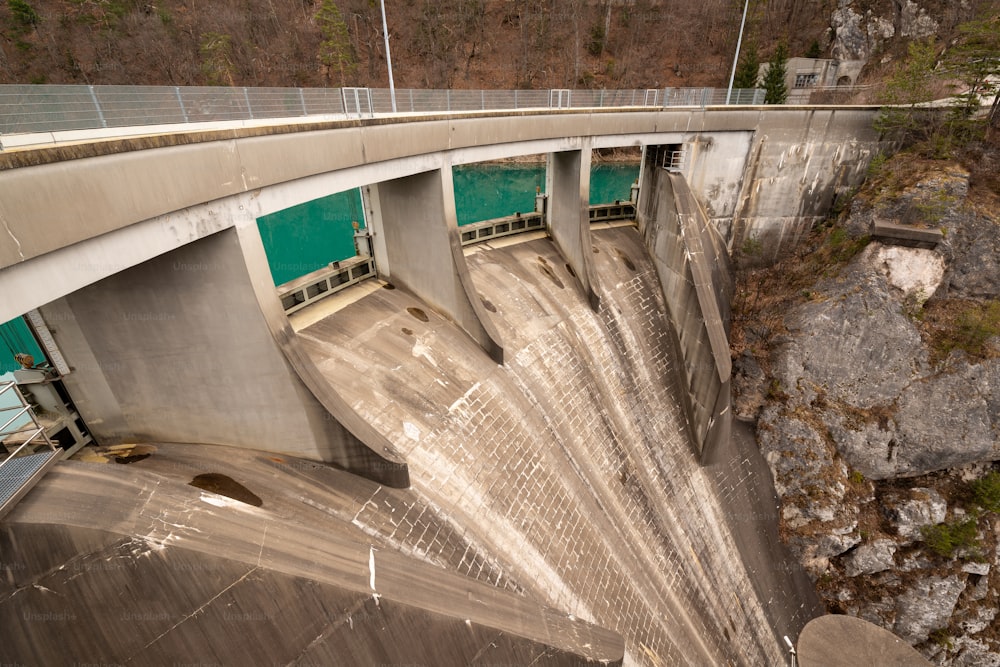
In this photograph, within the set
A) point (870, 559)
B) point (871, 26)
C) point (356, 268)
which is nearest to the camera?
point (356, 268)

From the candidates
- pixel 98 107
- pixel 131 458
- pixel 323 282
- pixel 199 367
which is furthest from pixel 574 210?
pixel 131 458

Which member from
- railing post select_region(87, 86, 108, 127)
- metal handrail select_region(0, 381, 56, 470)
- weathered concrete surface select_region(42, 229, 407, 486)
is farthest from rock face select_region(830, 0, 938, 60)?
metal handrail select_region(0, 381, 56, 470)

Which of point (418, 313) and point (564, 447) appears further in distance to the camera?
point (418, 313)

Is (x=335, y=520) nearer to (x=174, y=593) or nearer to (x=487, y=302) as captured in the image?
(x=174, y=593)

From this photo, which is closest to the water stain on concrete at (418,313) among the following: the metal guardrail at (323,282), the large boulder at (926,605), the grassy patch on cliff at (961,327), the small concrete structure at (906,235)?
the metal guardrail at (323,282)

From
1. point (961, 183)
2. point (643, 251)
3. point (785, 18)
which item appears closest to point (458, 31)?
point (785, 18)

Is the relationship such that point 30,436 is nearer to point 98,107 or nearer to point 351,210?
point 98,107

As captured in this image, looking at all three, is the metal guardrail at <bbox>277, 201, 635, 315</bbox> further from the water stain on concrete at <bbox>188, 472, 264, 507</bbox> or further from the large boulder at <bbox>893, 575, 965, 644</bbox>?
the large boulder at <bbox>893, 575, 965, 644</bbox>
